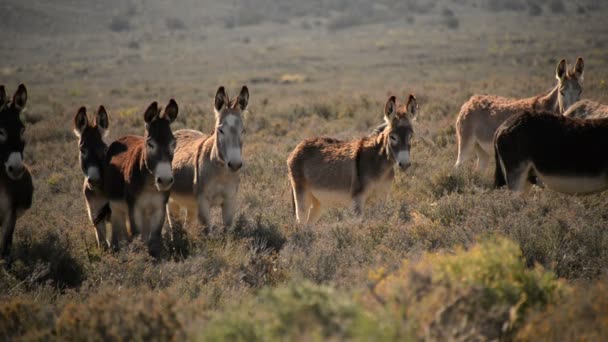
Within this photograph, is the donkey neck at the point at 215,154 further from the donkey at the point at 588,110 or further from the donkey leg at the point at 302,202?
the donkey at the point at 588,110

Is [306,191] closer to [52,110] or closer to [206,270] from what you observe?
[206,270]

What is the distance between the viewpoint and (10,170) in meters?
6.71

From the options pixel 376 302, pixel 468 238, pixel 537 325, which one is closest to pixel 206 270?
pixel 376 302

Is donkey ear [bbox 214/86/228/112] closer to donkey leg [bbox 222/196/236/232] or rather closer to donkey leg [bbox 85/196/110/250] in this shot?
donkey leg [bbox 222/196/236/232]

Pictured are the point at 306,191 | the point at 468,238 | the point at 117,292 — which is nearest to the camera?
the point at 117,292

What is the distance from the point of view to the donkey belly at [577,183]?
7164 mm

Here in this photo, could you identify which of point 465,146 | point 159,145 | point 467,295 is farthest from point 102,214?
point 465,146

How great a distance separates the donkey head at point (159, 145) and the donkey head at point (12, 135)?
5.03 feet

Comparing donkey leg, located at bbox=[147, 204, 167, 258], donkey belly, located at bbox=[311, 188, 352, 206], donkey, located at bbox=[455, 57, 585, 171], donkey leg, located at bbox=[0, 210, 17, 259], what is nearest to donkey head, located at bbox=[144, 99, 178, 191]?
donkey leg, located at bbox=[147, 204, 167, 258]

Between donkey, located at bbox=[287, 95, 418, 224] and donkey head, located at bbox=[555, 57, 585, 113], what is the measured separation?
4522 millimetres

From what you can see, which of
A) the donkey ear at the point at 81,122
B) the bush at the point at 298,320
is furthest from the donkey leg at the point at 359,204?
the bush at the point at 298,320

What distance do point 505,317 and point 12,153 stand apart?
5870 mm

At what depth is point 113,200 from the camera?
7.52 m

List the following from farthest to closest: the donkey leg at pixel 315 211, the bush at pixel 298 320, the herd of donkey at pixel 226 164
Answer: the donkey leg at pixel 315 211 → the herd of donkey at pixel 226 164 → the bush at pixel 298 320
